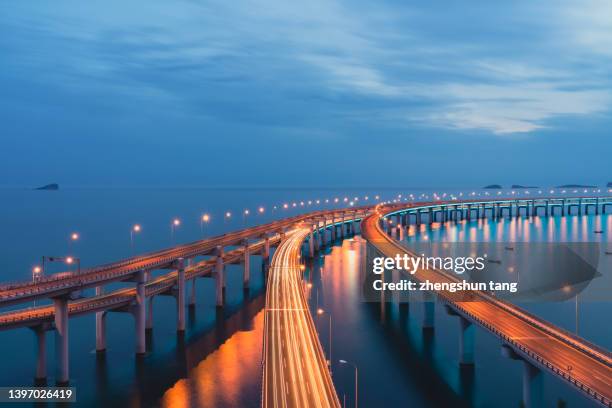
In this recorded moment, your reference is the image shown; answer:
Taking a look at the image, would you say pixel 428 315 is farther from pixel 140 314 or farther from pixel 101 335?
pixel 101 335

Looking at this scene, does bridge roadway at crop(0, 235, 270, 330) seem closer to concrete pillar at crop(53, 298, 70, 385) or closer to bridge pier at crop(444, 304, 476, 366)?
concrete pillar at crop(53, 298, 70, 385)

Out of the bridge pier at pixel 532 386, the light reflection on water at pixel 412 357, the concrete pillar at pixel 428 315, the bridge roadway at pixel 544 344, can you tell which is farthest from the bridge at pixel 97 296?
the bridge pier at pixel 532 386

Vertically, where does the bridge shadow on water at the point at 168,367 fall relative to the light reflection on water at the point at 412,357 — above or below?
above

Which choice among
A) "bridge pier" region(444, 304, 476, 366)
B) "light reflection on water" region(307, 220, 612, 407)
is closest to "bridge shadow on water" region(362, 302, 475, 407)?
"light reflection on water" region(307, 220, 612, 407)

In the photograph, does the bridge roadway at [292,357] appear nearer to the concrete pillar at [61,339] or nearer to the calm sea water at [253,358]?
the calm sea water at [253,358]

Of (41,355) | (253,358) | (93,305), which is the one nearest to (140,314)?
(93,305)

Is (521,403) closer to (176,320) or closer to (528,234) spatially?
(176,320)
